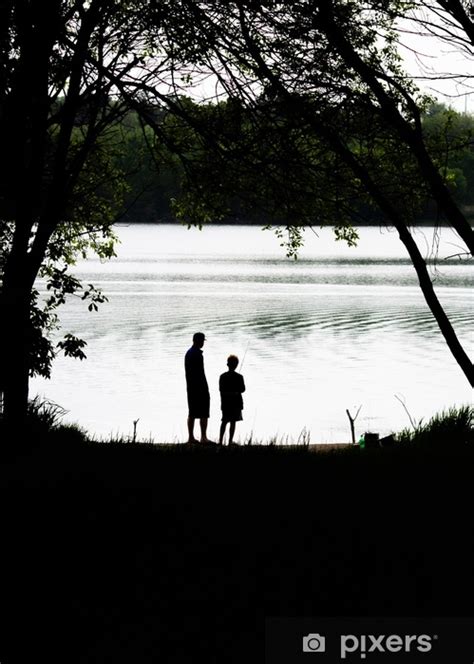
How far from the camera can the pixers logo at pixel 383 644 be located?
6047 mm

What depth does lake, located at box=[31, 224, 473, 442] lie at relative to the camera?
3020 cm

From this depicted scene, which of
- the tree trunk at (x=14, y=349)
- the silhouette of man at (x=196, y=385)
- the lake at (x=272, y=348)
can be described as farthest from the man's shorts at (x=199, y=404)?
the tree trunk at (x=14, y=349)

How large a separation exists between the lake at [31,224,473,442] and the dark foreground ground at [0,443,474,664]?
2395 millimetres

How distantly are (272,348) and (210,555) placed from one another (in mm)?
38770

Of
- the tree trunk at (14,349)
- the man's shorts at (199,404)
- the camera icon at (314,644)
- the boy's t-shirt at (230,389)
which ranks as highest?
the tree trunk at (14,349)

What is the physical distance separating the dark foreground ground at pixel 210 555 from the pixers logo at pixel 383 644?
28 centimetres

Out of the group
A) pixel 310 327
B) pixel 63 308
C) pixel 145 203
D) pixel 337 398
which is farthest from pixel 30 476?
pixel 145 203

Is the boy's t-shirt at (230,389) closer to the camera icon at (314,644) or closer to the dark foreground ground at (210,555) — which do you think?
the dark foreground ground at (210,555)

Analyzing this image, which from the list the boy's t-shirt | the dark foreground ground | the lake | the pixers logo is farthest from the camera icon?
the boy's t-shirt

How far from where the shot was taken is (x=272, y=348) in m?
46.0

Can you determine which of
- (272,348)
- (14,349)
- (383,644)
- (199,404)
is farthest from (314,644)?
(272,348)

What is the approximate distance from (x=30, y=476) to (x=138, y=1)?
5978 millimetres

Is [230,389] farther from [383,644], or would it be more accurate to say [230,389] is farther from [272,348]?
[272,348]

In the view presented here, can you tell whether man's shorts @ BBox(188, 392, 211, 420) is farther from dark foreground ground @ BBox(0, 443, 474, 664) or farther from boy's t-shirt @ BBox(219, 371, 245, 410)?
dark foreground ground @ BBox(0, 443, 474, 664)
